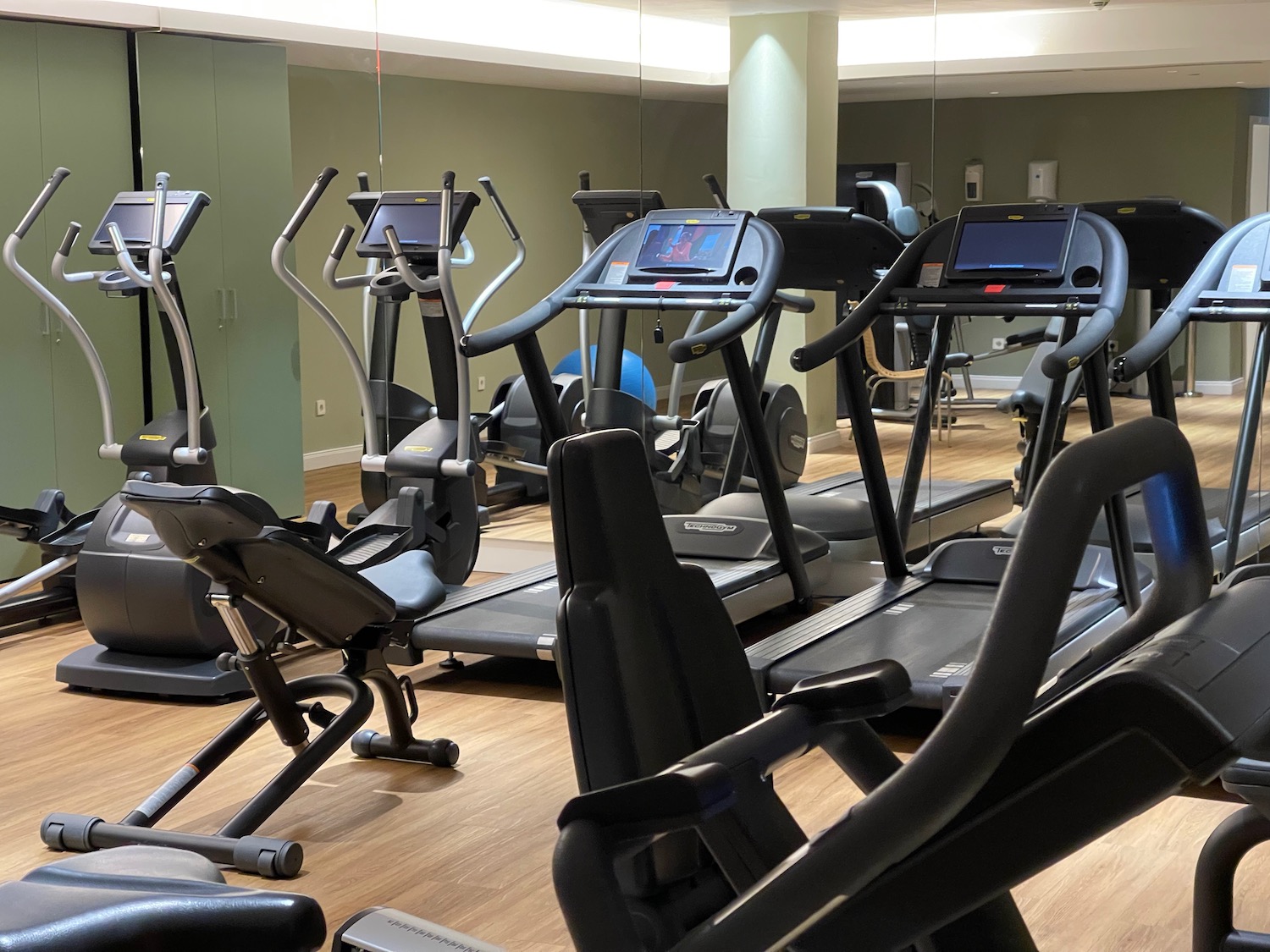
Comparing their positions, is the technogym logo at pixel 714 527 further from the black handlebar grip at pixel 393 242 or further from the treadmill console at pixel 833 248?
the black handlebar grip at pixel 393 242

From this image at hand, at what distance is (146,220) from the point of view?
502 centimetres

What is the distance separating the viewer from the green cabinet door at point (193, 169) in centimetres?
626

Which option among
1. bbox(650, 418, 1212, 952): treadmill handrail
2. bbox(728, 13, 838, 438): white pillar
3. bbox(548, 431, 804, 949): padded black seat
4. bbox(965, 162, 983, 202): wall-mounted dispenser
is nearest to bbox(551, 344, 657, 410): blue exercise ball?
bbox(728, 13, 838, 438): white pillar

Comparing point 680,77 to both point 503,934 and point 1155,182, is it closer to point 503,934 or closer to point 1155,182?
point 1155,182

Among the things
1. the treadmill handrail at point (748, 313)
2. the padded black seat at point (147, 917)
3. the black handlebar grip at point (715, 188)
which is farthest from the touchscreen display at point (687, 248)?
the padded black seat at point (147, 917)

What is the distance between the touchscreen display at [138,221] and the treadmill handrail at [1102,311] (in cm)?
293

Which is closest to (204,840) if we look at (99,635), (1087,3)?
(99,635)

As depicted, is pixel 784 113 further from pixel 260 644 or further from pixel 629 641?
pixel 629 641

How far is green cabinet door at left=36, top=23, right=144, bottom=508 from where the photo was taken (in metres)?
5.86

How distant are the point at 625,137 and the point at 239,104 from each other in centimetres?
214

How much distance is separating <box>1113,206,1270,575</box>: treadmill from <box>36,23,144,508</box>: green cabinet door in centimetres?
413

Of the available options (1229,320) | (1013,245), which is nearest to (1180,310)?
(1229,320)

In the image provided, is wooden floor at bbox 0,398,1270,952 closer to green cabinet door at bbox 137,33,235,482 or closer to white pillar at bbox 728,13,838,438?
white pillar at bbox 728,13,838,438

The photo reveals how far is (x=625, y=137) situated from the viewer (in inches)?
211
